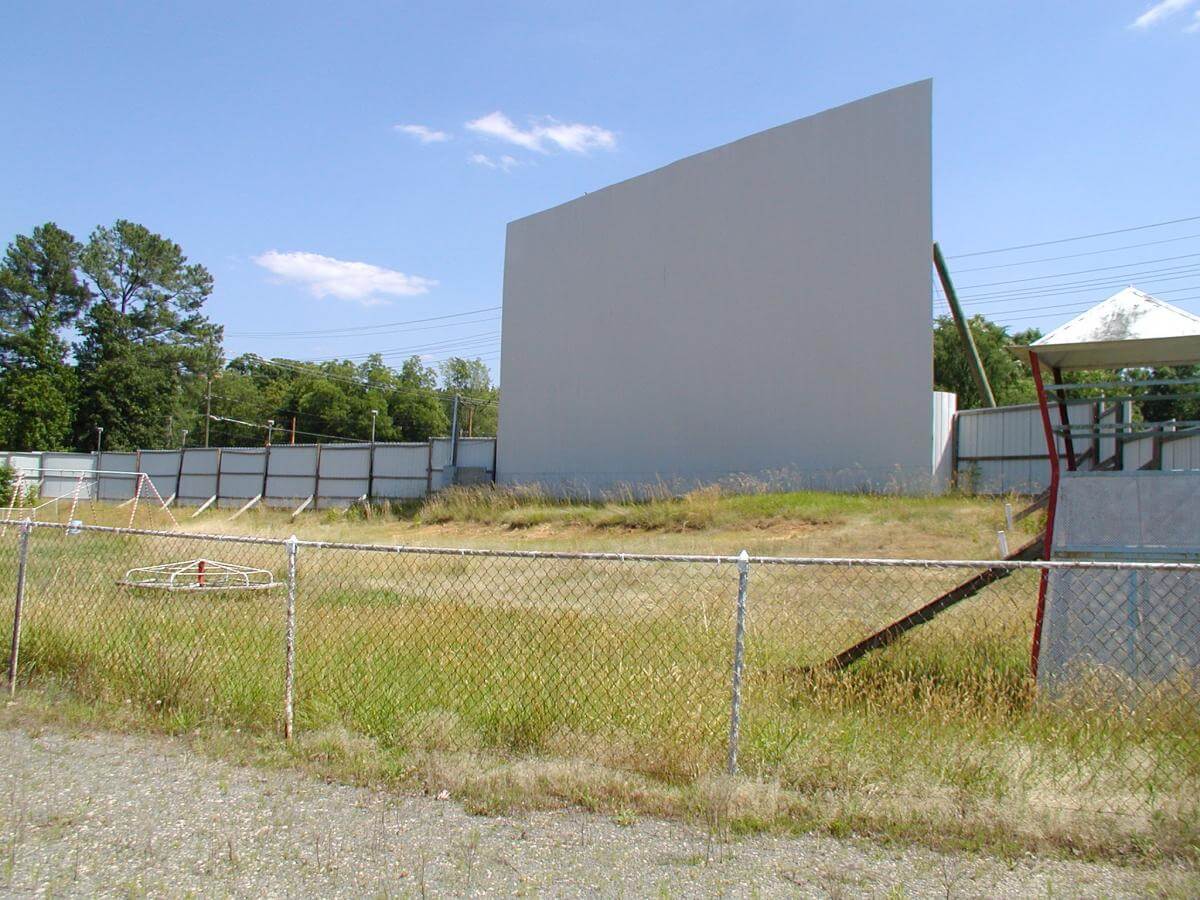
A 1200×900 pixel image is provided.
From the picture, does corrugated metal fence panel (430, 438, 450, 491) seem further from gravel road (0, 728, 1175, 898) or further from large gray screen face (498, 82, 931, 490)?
gravel road (0, 728, 1175, 898)

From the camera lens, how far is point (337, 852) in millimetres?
3812

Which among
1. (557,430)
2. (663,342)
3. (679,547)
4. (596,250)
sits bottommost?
(679,547)

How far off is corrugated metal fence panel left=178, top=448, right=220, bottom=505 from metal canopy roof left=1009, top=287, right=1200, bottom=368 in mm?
34521

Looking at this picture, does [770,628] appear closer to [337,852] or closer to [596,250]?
[337,852]

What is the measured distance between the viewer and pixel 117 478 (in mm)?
39188

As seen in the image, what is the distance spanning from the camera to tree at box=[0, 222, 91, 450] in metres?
51.9

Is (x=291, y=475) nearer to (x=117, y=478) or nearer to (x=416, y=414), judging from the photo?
(x=117, y=478)

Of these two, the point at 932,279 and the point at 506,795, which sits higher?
the point at 932,279

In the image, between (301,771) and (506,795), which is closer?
(506,795)

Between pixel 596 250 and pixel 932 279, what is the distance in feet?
37.8

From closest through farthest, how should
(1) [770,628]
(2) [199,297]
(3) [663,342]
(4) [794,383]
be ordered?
(1) [770,628]
(4) [794,383]
(3) [663,342]
(2) [199,297]

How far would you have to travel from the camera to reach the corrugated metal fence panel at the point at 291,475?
3275 cm

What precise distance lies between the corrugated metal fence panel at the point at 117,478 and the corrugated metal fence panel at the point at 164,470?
3.25ft

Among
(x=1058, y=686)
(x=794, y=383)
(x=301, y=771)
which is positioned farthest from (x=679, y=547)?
(x=301, y=771)
